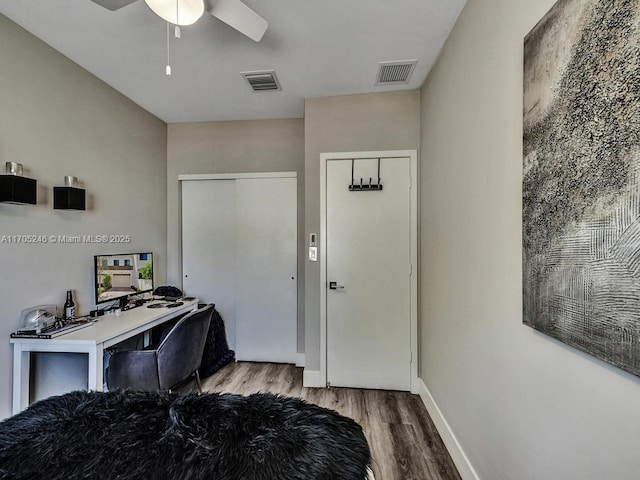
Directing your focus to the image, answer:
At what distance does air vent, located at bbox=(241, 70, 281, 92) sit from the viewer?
2.38 meters

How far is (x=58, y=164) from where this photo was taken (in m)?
2.14

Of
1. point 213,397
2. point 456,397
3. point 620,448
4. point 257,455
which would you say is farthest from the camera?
point 456,397

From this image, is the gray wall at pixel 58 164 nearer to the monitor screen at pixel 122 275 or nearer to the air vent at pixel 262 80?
the monitor screen at pixel 122 275

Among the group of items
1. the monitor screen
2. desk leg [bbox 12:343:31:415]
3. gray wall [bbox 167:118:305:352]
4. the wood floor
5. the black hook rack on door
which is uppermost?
gray wall [bbox 167:118:305:352]

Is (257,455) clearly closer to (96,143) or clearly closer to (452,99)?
(452,99)

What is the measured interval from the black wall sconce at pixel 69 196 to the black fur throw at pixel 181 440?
1.56 m

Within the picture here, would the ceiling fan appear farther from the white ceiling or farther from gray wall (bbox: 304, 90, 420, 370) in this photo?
gray wall (bbox: 304, 90, 420, 370)

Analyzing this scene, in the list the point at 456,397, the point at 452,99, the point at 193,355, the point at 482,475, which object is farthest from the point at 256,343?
the point at 452,99

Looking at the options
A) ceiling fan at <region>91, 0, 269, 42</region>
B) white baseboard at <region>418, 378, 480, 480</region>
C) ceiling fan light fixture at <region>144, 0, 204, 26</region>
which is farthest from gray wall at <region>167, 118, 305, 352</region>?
ceiling fan light fixture at <region>144, 0, 204, 26</region>

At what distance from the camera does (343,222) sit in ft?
8.92

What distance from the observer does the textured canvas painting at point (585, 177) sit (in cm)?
66

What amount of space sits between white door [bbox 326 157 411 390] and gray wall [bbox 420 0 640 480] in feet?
1.45

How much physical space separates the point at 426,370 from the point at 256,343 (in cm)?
181

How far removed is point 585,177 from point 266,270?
2856 mm
